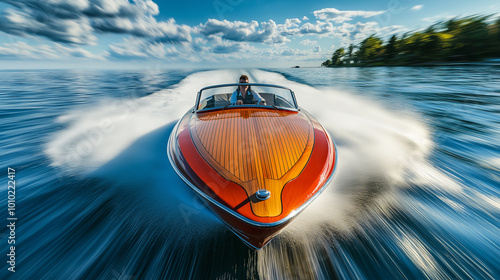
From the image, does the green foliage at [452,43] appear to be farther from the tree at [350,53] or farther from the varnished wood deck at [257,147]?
the varnished wood deck at [257,147]

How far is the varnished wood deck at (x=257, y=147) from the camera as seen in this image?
1.71m

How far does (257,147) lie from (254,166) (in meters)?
0.32

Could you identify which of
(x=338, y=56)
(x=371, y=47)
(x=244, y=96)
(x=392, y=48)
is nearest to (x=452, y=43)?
(x=392, y=48)

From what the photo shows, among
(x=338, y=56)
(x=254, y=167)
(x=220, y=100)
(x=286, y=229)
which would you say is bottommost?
(x=286, y=229)

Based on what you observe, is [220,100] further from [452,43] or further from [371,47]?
[371,47]

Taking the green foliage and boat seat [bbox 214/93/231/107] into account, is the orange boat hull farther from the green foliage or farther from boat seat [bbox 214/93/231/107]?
the green foliage

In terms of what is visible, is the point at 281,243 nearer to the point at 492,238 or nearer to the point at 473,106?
the point at 492,238

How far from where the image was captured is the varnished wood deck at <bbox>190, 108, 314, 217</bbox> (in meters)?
1.71

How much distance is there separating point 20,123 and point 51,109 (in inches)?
71.2

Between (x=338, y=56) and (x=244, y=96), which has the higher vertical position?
(x=338, y=56)

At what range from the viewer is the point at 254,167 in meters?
1.85

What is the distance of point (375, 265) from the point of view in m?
1.66

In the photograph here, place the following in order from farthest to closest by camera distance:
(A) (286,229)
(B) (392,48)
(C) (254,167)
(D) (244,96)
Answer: (B) (392,48), (D) (244,96), (A) (286,229), (C) (254,167)

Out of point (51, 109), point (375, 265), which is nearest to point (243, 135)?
point (375, 265)
